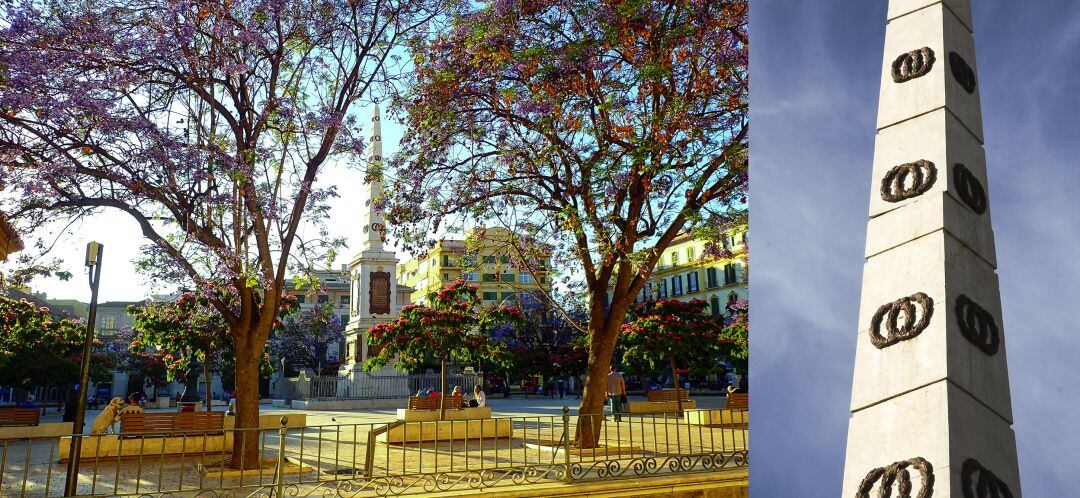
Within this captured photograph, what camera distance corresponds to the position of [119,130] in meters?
8.51

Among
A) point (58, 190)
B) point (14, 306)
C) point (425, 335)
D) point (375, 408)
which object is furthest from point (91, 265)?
point (375, 408)

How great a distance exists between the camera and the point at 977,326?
8.27 ft

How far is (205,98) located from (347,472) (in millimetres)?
4545

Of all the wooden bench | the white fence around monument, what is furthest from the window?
the wooden bench

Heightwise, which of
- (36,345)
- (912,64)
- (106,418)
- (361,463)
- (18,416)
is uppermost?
(912,64)

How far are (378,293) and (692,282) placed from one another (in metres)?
25.0

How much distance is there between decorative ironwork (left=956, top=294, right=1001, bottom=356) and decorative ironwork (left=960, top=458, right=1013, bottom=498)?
0.36m

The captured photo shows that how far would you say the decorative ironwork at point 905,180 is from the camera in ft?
8.99

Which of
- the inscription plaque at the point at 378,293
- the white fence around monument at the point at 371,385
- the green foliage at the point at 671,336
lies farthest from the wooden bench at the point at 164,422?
the inscription plaque at the point at 378,293

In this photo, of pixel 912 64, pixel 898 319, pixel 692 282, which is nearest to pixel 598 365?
pixel 912 64

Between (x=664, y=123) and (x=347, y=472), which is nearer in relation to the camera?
(x=347, y=472)

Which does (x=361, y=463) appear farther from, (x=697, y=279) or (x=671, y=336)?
(x=697, y=279)

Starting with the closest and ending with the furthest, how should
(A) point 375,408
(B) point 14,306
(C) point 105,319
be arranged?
(B) point 14,306 → (A) point 375,408 → (C) point 105,319

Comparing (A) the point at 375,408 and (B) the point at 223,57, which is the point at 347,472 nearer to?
(B) the point at 223,57
